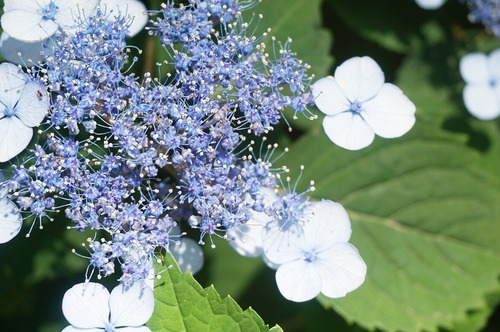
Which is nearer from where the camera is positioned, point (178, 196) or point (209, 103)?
point (209, 103)

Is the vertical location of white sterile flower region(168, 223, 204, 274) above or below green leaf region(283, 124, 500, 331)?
above

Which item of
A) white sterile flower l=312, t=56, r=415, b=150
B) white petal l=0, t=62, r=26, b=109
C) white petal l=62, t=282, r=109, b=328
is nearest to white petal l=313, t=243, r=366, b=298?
white sterile flower l=312, t=56, r=415, b=150

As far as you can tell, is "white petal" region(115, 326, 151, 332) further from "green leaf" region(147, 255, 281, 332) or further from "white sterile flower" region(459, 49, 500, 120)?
"white sterile flower" region(459, 49, 500, 120)

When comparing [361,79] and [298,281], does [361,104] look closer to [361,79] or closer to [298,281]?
[361,79]

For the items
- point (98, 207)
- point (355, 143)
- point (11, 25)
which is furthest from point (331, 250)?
point (11, 25)

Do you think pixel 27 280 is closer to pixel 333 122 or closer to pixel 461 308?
pixel 333 122
